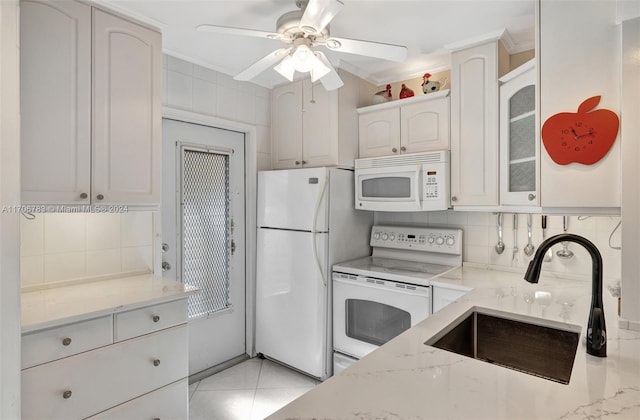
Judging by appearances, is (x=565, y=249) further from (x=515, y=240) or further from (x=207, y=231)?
(x=207, y=231)

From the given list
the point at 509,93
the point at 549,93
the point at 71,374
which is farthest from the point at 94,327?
the point at 509,93

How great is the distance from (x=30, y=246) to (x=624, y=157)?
261cm

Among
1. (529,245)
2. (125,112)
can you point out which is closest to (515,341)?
(529,245)

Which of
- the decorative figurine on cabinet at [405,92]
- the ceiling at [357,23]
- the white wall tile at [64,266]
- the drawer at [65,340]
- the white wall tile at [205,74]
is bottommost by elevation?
the drawer at [65,340]

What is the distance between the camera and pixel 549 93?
56.6 inches

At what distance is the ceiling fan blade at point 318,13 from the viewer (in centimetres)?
129

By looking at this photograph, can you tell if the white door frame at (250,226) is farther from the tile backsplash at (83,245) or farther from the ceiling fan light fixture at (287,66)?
the ceiling fan light fixture at (287,66)

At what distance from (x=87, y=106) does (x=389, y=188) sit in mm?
1883

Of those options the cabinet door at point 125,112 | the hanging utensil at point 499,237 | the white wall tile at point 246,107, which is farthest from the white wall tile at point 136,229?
the hanging utensil at point 499,237

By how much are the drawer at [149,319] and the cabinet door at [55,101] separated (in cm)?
59

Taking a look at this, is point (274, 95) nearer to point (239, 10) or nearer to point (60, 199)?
point (239, 10)

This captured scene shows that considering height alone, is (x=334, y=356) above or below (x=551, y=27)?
below

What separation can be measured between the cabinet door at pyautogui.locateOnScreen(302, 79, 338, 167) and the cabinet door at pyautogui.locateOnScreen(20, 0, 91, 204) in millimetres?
1549

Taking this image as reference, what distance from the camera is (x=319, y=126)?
279 centimetres
